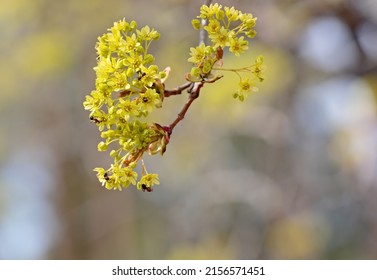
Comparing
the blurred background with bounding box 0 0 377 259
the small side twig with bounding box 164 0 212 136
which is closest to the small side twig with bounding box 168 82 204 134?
the small side twig with bounding box 164 0 212 136

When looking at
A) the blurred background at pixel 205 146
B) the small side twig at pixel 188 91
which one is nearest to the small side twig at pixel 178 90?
the small side twig at pixel 188 91

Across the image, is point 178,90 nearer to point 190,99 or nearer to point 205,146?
point 190,99

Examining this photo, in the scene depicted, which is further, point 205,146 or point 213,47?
point 205,146

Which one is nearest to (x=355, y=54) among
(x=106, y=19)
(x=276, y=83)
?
(x=276, y=83)

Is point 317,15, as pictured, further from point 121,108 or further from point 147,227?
point 147,227

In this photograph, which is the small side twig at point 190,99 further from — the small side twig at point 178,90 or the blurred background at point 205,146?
the blurred background at point 205,146

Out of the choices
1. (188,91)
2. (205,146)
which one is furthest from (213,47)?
(205,146)

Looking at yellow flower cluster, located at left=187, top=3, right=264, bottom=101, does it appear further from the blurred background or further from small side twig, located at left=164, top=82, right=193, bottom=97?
the blurred background

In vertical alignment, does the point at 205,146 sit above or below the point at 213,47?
above
